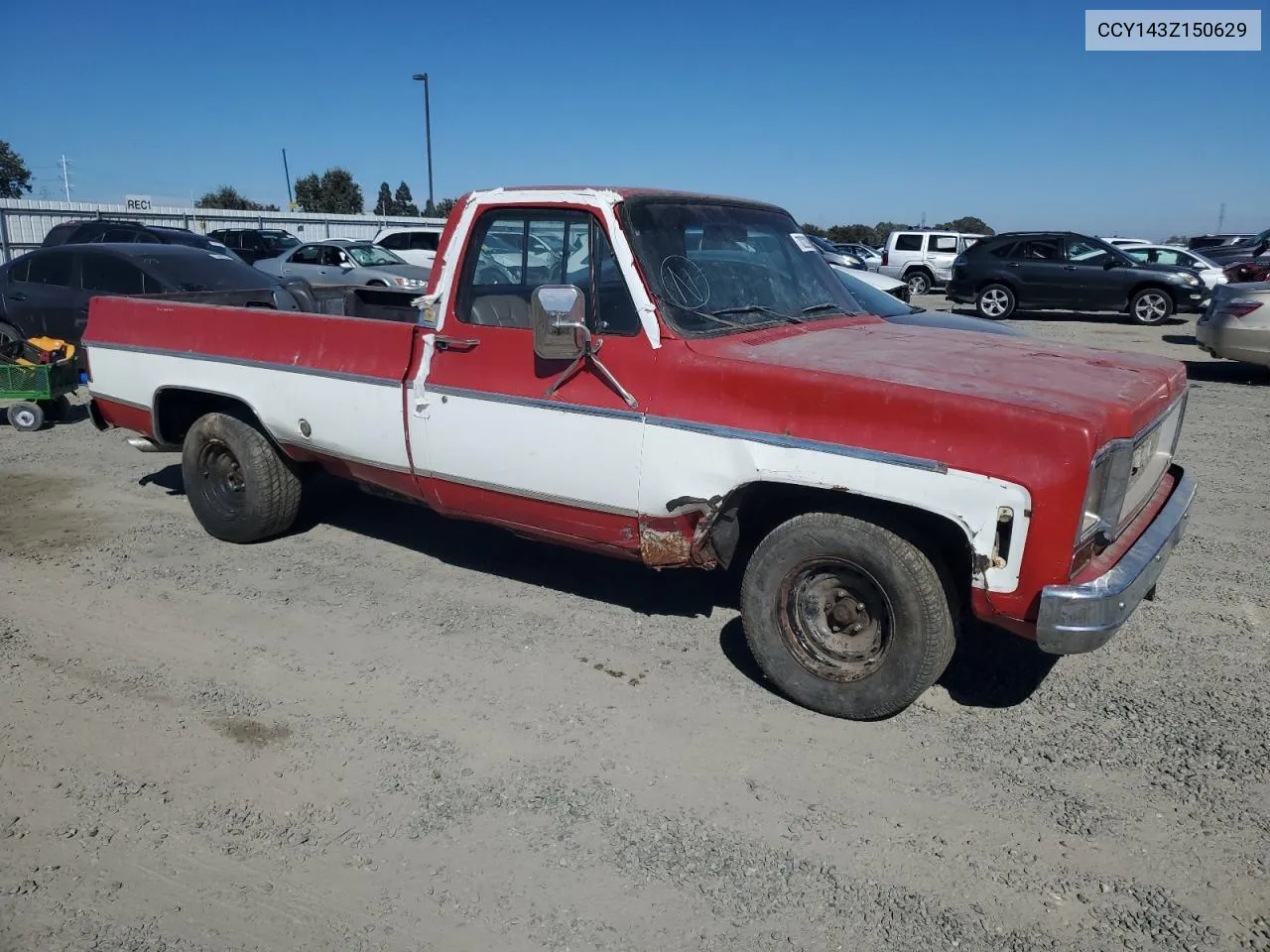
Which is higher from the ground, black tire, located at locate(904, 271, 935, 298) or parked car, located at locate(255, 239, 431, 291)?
parked car, located at locate(255, 239, 431, 291)

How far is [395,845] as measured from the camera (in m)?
2.97

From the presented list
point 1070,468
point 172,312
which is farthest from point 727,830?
point 172,312

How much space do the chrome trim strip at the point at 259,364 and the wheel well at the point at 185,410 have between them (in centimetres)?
20

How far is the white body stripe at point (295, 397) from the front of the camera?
4.64 metres

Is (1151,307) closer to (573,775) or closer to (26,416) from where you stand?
(26,416)

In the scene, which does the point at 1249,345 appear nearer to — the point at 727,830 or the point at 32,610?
the point at 727,830

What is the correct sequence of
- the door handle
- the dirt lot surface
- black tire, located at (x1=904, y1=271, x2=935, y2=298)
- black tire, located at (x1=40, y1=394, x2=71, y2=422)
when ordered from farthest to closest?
black tire, located at (x1=904, y1=271, x2=935, y2=298) < black tire, located at (x1=40, y1=394, x2=71, y2=422) < the door handle < the dirt lot surface

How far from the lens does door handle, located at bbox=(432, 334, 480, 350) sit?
4297mm

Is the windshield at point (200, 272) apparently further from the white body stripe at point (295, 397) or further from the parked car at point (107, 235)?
the parked car at point (107, 235)

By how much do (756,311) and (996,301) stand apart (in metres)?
16.7

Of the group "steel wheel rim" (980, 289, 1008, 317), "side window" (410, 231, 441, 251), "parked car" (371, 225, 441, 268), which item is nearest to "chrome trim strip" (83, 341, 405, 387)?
"parked car" (371, 225, 441, 268)

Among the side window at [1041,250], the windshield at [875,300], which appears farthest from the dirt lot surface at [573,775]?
the side window at [1041,250]

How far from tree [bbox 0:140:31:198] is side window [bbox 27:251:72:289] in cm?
7464

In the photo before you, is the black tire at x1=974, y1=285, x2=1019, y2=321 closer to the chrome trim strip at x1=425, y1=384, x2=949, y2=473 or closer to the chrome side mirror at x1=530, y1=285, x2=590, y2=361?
the chrome trim strip at x1=425, y1=384, x2=949, y2=473
